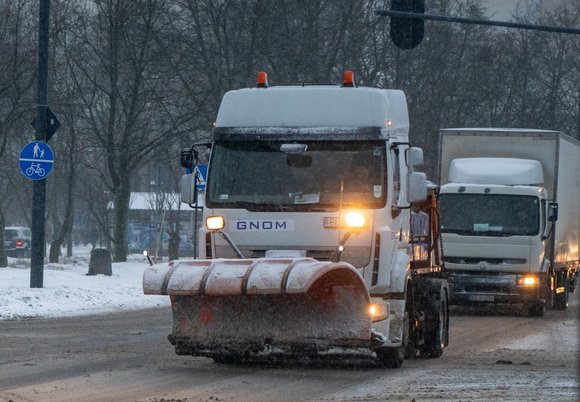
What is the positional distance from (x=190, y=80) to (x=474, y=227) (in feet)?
52.0

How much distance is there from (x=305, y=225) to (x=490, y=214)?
517 inches

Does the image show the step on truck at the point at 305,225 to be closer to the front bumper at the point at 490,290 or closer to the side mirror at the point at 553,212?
the front bumper at the point at 490,290

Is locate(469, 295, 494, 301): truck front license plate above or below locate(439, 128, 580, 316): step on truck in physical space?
below

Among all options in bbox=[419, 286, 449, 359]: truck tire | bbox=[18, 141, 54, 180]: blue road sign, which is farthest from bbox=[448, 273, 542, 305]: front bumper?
bbox=[419, 286, 449, 359]: truck tire

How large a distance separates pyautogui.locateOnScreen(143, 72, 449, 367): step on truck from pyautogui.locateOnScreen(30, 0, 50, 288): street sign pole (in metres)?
11.0

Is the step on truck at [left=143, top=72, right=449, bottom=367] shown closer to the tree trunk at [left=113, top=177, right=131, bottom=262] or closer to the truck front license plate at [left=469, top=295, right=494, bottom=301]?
the truck front license plate at [left=469, top=295, right=494, bottom=301]

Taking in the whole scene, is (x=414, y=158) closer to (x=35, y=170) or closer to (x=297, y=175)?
(x=297, y=175)

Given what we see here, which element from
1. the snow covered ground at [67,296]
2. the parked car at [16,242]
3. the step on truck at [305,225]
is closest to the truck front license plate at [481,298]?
the snow covered ground at [67,296]

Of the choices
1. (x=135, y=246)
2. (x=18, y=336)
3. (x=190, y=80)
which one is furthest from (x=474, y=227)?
(x=135, y=246)

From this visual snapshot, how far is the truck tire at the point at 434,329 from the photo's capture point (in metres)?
17.0

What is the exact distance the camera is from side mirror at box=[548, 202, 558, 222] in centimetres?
2792

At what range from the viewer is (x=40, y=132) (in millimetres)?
26547

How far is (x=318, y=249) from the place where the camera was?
14.9m

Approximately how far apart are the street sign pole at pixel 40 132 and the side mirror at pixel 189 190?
10819 mm
